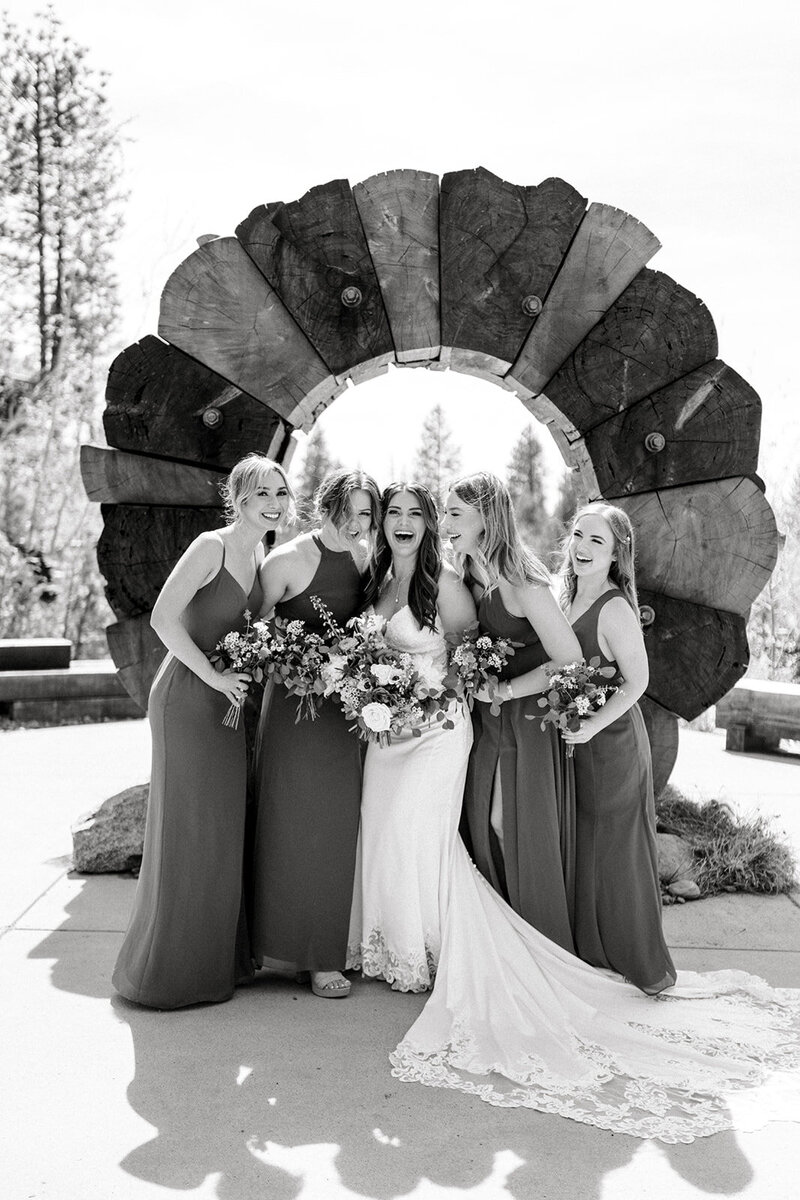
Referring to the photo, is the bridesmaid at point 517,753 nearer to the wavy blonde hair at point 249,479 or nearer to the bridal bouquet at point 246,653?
the wavy blonde hair at point 249,479

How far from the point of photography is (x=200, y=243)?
5379 mm

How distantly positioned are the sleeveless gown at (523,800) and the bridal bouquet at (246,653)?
86 cm

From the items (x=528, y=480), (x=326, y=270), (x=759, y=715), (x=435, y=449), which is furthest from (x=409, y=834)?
(x=528, y=480)

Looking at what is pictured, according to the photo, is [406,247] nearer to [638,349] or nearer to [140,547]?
[638,349]

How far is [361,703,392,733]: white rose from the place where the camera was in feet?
12.1

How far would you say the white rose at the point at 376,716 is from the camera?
12.1ft

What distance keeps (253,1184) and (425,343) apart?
385 cm

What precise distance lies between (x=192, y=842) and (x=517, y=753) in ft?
3.97

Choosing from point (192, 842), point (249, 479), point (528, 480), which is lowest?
point (192, 842)

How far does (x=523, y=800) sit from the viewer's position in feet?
13.0

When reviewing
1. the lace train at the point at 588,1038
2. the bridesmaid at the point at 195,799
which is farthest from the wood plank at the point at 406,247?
the lace train at the point at 588,1038

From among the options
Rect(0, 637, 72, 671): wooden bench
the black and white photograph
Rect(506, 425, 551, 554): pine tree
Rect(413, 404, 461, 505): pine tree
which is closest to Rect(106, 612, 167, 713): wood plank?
the black and white photograph

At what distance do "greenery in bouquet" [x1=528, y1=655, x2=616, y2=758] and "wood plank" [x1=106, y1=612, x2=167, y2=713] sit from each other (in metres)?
2.34

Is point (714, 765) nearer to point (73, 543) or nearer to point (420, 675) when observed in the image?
point (420, 675)
